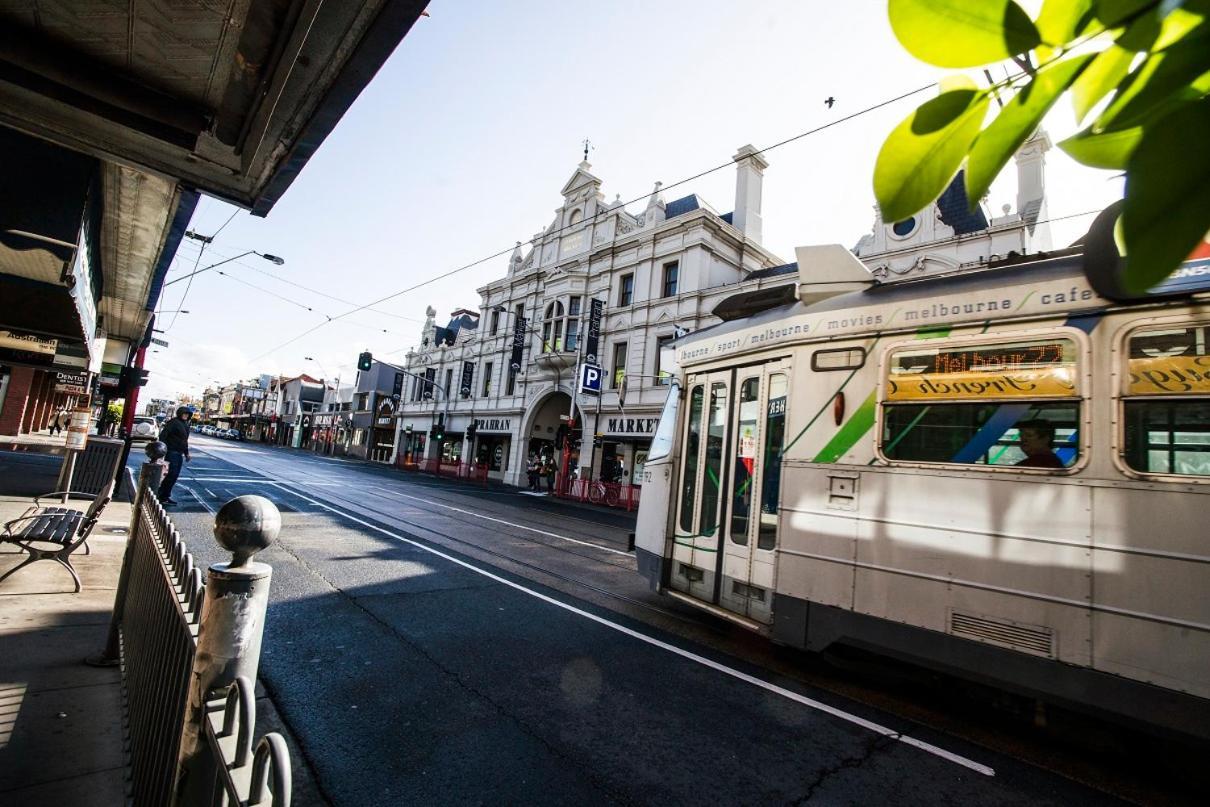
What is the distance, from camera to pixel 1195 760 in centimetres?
321

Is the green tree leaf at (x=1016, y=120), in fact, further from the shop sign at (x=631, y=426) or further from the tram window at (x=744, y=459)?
the shop sign at (x=631, y=426)

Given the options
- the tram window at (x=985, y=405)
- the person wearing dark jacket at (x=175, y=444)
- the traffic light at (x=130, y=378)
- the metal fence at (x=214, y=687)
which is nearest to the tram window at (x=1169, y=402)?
the tram window at (x=985, y=405)

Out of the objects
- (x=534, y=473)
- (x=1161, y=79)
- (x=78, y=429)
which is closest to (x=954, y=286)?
(x=1161, y=79)

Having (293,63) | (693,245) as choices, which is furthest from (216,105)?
(693,245)

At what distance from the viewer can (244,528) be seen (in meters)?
1.73

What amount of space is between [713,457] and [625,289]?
2186 cm

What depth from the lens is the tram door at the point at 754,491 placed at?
195 inches

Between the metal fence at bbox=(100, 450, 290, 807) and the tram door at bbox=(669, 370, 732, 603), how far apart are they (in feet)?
14.2

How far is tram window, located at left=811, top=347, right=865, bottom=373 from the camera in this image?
4516 millimetres

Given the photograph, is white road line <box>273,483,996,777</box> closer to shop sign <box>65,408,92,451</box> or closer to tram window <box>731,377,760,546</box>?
tram window <box>731,377,760,546</box>

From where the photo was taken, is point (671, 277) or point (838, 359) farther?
point (671, 277)

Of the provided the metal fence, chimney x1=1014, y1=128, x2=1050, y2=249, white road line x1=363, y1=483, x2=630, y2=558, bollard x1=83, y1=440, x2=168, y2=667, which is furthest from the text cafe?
the metal fence

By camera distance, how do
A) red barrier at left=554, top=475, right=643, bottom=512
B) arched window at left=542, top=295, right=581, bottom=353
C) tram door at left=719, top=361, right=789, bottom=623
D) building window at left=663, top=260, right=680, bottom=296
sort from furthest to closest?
arched window at left=542, top=295, right=581, bottom=353 → building window at left=663, top=260, right=680, bottom=296 → red barrier at left=554, top=475, right=643, bottom=512 → tram door at left=719, top=361, right=789, bottom=623

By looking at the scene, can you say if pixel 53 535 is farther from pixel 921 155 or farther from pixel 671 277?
pixel 671 277
